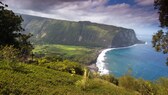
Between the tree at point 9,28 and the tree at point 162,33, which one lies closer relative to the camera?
the tree at point 162,33

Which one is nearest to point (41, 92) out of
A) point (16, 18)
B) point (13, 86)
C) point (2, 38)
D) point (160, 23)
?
point (13, 86)

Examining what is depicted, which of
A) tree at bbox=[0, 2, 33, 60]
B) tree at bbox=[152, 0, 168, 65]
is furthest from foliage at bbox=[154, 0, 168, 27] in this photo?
tree at bbox=[0, 2, 33, 60]

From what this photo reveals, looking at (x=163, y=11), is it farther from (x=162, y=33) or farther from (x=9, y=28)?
(x=9, y=28)

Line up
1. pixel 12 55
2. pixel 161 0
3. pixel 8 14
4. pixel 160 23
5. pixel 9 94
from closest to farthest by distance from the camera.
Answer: pixel 9 94, pixel 161 0, pixel 160 23, pixel 12 55, pixel 8 14

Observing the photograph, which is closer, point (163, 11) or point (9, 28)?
point (163, 11)

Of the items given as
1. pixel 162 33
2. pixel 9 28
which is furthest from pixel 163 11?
pixel 9 28

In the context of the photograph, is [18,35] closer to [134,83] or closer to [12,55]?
[134,83]

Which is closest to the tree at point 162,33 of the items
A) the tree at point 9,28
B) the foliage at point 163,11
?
the foliage at point 163,11

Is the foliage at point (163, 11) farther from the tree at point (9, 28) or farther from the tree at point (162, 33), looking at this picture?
the tree at point (9, 28)
